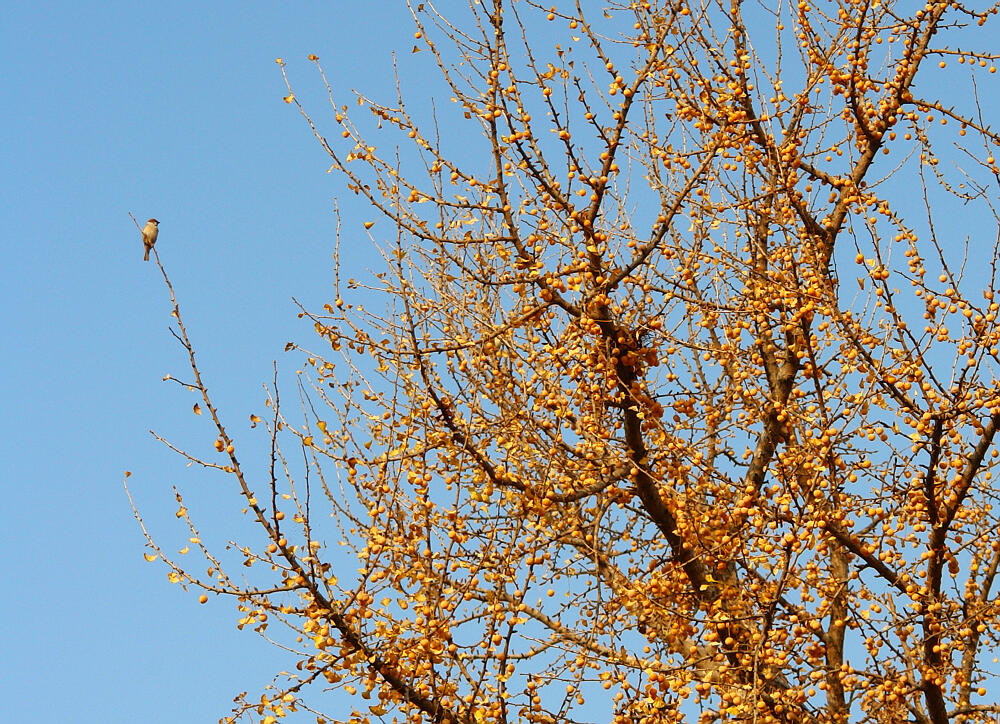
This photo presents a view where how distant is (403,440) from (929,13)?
4813mm

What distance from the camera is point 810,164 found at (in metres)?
7.62

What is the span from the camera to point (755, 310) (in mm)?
7371

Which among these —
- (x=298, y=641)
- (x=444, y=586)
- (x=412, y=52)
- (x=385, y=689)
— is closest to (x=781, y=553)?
(x=444, y=586)

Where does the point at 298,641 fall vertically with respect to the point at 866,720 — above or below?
below

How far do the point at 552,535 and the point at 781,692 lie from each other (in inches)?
64.2

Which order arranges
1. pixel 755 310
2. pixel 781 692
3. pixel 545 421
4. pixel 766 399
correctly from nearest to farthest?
1. pixel 781 692
2. pixel 545 421
3. pixel 755 310
4. pixel 766 399

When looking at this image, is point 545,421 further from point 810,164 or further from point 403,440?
point 810,164

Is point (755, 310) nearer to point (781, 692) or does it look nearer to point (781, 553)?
point (781, 553)

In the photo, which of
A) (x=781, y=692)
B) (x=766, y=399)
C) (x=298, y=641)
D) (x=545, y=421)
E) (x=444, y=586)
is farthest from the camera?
(x=766, y=399)

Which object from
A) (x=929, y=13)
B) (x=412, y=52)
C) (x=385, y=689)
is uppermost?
(x=929, y=13)

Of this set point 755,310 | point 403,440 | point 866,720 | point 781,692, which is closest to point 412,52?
point 403,440

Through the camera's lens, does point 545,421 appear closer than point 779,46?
Yes

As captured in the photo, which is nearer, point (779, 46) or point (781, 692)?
point (781, 692)

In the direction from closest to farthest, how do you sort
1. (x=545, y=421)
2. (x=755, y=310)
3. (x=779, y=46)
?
(x=545, y=421)
(x=755, y=310)
(x=779, y=46)
